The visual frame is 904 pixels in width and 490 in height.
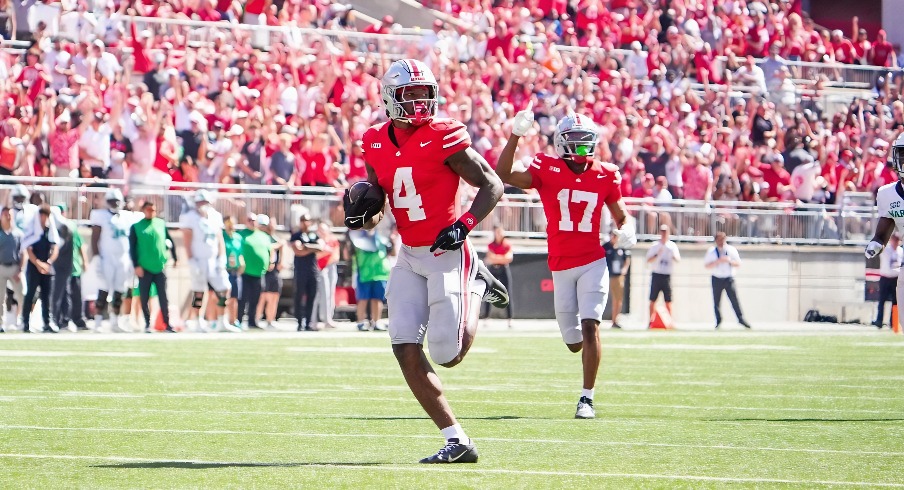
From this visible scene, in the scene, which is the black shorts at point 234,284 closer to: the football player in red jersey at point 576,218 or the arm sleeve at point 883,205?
the football player in red jersey at point 576,218

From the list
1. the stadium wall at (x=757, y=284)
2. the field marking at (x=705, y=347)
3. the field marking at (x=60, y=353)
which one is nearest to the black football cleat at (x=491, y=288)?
the field marking at (x=60, y=353)

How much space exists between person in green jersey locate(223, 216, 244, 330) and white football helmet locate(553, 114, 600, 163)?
1104 centimetres

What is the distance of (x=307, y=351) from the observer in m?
16.9

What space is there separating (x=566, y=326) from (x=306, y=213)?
12352 millimetres

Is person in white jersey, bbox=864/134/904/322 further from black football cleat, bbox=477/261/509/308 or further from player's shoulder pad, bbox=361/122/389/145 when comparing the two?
player's shoulder pad, bbox=361/122/389/145

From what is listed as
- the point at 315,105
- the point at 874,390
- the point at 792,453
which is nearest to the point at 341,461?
the point at 792,453

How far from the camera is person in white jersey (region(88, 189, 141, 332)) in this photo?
2025 cm

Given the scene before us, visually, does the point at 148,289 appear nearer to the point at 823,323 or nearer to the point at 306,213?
the point at 306,213

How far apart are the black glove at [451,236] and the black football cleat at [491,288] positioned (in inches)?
25.6

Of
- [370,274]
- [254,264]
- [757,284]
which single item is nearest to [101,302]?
[254,264]

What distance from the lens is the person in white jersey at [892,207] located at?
10602 millimetres

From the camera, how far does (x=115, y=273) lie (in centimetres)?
2023

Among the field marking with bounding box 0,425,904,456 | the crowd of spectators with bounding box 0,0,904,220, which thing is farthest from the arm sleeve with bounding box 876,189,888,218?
the crowd of spectators with bounding box 0,0,904,220

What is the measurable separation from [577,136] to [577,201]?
0.44 meters
